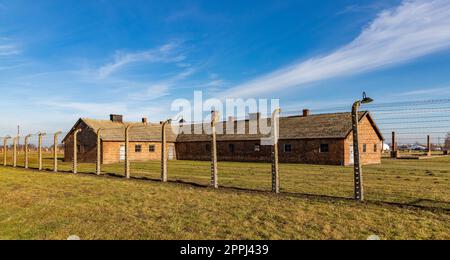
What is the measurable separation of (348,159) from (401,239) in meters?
25.8

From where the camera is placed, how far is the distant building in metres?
30.8

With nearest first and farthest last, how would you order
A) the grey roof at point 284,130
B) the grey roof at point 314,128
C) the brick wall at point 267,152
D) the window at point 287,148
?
the brick wall at point 267,152 → the grey roof at point 314,128 → the grey roof at point 284,130 → the window at point 287,148

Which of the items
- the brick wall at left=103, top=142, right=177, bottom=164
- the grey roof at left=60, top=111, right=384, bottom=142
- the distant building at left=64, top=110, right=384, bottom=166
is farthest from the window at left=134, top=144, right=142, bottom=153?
the grey roof at left=60, top=111, right=384, bottom=142

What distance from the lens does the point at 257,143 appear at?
36031 millimetres

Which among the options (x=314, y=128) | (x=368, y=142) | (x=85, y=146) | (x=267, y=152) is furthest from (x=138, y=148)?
(x=368, y=142)

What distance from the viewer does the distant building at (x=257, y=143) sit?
30.8 m

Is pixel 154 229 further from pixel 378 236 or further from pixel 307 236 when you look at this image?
pixel 378 236

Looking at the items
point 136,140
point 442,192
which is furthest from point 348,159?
point 136,140

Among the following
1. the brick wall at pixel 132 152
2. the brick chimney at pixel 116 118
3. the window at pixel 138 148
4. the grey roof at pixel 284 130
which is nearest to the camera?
Result: the grey roof at pixel 284 130

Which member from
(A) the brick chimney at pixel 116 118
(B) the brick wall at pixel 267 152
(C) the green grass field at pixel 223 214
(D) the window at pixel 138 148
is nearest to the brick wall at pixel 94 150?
Answer: (D) the window at pixel 138 148

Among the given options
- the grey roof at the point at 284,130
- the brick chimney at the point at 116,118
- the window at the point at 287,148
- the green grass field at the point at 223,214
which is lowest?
the green grass field at the point at 223,214

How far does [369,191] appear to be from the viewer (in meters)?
11.9

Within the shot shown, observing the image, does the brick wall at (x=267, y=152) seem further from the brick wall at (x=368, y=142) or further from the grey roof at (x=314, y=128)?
the brick wall at (x=368, y=142)

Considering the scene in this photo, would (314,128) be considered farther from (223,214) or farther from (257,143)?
(223,214)
